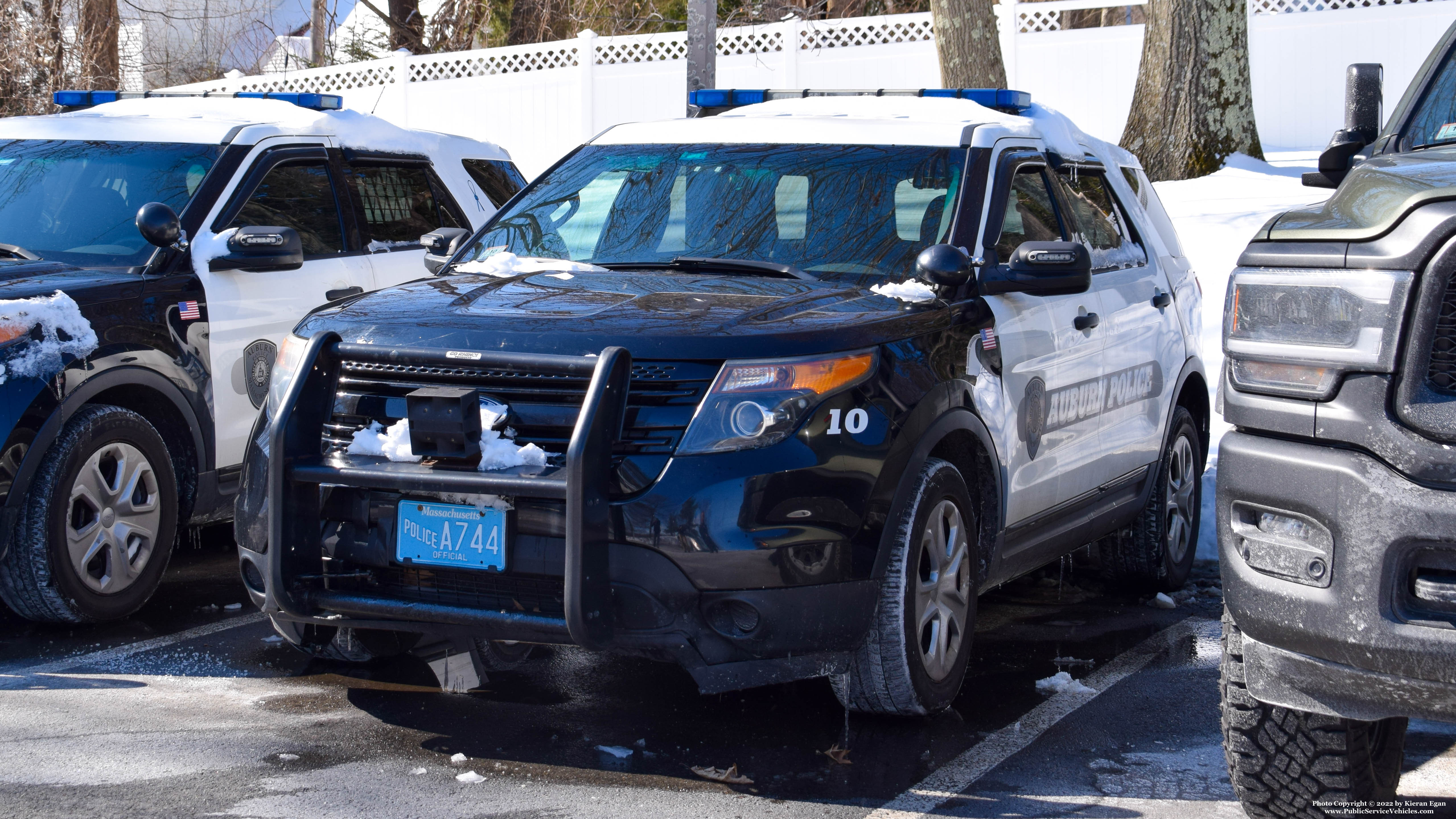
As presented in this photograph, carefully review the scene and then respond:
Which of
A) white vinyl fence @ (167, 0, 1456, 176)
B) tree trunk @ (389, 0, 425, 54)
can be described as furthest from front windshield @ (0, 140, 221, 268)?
tree trunk @ (389, 0, 425, 54)

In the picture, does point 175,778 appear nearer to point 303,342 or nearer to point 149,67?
point 303,342

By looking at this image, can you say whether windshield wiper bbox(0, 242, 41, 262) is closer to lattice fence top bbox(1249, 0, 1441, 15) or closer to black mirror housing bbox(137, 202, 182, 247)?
black mirror housing bbox(137, 202, 182, 247)

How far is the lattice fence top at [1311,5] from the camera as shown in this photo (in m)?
19.0

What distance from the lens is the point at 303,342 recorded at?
4672mm

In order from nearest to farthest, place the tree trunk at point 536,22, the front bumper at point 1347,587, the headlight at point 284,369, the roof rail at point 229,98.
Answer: the front bumper at point 1347,587 → the headlight at point 284,369 → the roof rail at point 229,98 → the tree trunk at point 536,22

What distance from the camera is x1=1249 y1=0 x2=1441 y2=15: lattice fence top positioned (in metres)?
19.0

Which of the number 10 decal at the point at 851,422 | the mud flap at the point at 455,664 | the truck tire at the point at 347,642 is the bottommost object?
the mud flap at the point at 455,664

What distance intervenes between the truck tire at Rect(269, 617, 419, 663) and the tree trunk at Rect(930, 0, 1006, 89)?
1069 centimetres

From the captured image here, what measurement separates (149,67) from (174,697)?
1024 inches

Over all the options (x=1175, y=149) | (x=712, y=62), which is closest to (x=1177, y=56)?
(x=1175, y=149)

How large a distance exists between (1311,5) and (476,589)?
1803 centimetres

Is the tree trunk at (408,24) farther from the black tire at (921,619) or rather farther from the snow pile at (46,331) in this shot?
the black tire at (921,619)

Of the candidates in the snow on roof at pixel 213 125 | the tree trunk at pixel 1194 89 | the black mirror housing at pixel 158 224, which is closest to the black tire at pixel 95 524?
the black mirror housing at pixel 158 224

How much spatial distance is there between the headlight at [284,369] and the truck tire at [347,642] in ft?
2.13
